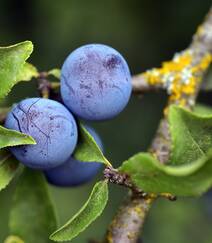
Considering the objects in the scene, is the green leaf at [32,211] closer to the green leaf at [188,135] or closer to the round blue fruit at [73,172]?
the round blue fruit at [73,172]

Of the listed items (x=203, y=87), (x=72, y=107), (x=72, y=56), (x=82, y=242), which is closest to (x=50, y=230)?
(x=72, y=107)

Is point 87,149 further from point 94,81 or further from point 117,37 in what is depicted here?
point 117,37

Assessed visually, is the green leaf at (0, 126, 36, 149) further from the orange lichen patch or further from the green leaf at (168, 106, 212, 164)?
the orange lichen patch

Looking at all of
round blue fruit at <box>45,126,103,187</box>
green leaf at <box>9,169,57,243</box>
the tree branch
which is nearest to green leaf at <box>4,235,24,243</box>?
green leaf at <box>9,169,57,243</box>

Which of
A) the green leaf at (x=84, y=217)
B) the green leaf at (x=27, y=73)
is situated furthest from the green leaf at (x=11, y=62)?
the green leaf at (x=84, y=217)

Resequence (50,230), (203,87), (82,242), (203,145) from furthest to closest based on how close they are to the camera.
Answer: (82,242), (203,87), (50,230), (203,145)

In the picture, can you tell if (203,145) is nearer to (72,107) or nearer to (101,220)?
(72,107)
